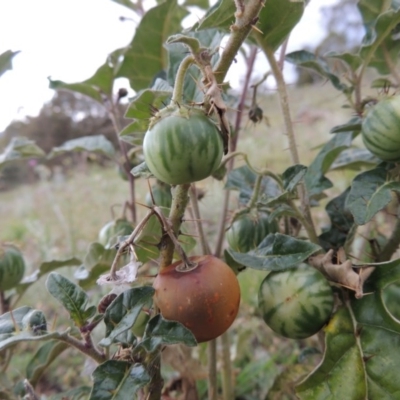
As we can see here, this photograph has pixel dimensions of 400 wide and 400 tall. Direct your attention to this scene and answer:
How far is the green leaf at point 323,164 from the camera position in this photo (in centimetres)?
134

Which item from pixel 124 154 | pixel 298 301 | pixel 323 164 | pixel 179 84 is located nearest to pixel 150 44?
pixel 124 154

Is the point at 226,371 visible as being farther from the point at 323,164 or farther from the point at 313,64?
the point at 313,64

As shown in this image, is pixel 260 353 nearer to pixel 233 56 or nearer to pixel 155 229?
pixel 155 229

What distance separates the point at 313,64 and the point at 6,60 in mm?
987

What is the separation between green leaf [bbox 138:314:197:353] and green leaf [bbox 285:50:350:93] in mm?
862

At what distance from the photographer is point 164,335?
0.84 m

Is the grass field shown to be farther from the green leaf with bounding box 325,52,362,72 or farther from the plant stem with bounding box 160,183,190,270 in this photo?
the plant stem with bounding box 160,183,190,270

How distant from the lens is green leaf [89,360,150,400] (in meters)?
0.80

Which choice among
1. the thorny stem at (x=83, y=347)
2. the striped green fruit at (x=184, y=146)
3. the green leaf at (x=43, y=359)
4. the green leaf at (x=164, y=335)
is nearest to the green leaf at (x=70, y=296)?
the thorny stem at (x=83, y=347)

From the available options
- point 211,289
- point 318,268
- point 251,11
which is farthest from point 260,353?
point 251,11

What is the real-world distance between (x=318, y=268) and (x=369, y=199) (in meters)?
0.21

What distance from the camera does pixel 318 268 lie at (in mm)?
1083

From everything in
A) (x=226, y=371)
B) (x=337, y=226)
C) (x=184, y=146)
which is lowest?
(x=226, y=371)

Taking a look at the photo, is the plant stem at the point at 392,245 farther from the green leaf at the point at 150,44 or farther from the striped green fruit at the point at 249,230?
the green leaf at the point at 150,44
